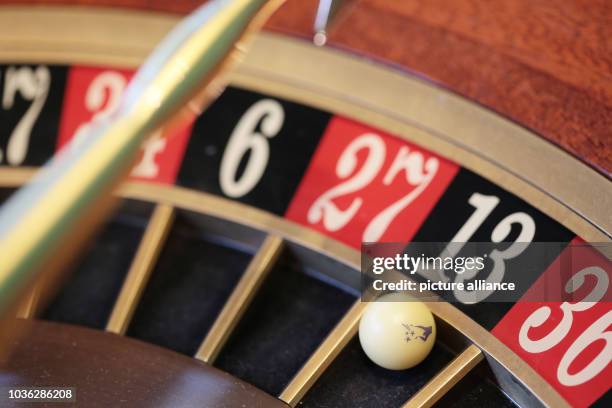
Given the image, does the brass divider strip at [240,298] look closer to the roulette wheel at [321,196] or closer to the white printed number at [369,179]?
the roulette wheel at [321,196]

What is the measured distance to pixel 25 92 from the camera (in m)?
2.35

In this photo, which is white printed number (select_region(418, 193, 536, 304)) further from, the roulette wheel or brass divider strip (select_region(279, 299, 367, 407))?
brass divider strip (select_region(279, 299, 367, 407))

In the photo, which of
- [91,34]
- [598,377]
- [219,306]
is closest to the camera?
[598,377]

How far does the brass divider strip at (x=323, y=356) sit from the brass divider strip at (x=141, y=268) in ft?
1.48

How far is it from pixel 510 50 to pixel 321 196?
65 centimetres

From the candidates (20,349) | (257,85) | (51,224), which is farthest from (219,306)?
(51,224)

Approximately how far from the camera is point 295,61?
2.24 meters

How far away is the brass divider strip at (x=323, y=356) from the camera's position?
5.63 ft

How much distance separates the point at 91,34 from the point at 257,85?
21.9 inches

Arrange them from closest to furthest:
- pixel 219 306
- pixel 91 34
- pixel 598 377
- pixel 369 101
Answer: pixel 598 377, pixel 219 306, pixel 369 101, pixel 91 34

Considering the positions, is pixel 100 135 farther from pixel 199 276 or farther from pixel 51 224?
pixel 199 276
